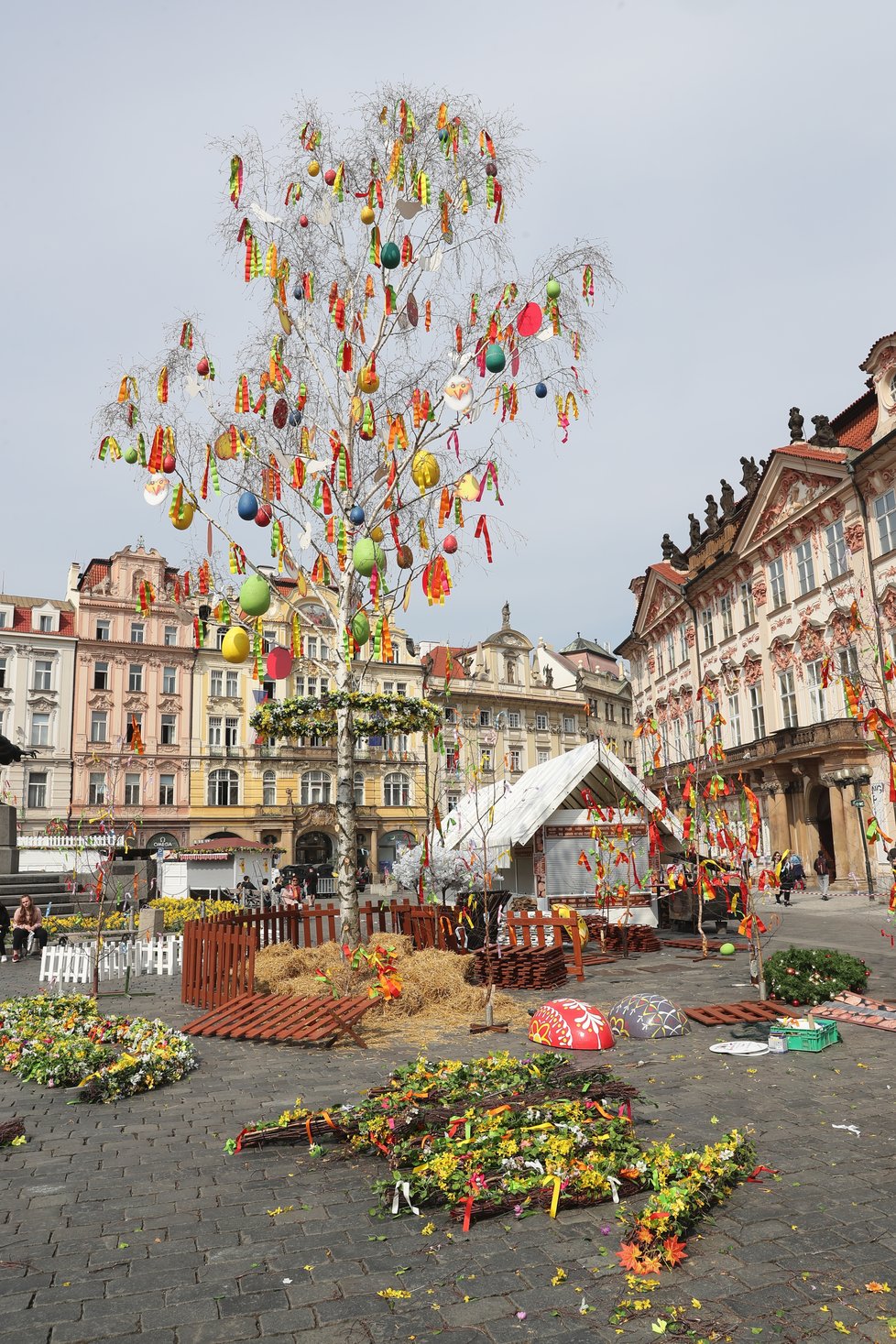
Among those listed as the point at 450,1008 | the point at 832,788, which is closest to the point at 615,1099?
the point at 450,1008

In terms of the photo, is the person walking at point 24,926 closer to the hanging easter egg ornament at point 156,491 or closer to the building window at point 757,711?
the hanging easter egg ornament at point 156,491

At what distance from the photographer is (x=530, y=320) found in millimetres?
12766

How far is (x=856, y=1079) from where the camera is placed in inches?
305

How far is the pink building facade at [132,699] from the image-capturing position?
47875mm

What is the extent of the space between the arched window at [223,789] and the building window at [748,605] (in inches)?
1127

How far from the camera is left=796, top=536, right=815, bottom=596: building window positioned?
33500 millimetres

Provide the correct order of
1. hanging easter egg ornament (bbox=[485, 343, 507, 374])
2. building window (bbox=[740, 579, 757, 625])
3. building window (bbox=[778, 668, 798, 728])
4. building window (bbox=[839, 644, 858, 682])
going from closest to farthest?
hanging easter egg ornament (bbox=[485, 343, 507, 374]), building window (bbox=[839, 644, 858, 682]), building window (bbox=[778, 668, 798, 728]), building window (bbox=[740, 579, 757, 625])

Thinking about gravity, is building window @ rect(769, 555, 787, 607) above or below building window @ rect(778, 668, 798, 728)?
above

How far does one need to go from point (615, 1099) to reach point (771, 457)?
106 feet

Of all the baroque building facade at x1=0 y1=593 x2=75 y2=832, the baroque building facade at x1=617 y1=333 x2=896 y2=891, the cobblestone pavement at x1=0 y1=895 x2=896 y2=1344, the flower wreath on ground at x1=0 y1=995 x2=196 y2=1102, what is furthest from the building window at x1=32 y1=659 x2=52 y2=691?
the cobblestone pavement at x1=0 y1=895 x2=896 y2=1344

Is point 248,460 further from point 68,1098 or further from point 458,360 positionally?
point 68,1098

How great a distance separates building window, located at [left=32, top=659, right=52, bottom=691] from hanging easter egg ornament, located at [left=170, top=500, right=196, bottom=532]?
127ft

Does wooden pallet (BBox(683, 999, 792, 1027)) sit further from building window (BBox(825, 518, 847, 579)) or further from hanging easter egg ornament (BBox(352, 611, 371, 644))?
building window (BBox(825, 518, 847, 579))

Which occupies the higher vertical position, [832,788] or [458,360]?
[458,360]
